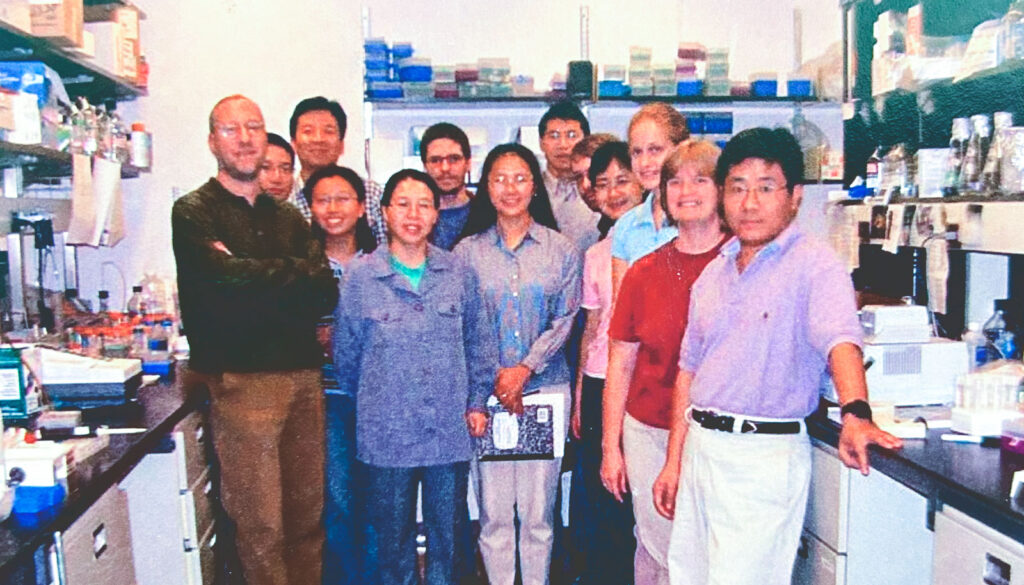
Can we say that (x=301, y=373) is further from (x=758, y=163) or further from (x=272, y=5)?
(x=272, y=5)

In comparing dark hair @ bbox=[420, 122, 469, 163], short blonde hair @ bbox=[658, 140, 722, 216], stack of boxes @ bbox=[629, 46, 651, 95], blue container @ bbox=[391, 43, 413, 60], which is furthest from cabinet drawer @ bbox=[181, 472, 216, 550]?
stack of boxes @ bbox=[629, 46, 651, 95]

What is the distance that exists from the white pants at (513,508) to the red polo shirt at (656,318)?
1.78 ft

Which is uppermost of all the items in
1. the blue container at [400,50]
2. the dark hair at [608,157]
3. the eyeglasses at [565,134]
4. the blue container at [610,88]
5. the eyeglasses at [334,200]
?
the blue container at [400,50]

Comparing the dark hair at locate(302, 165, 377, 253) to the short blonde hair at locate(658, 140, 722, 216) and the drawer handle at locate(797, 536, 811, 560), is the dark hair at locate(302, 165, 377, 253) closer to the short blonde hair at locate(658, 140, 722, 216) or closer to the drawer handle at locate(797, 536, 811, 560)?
the short blonde hair at locate(658, 140, 722, 216)

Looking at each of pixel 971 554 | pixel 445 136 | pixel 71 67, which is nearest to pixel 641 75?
pixel 445 136

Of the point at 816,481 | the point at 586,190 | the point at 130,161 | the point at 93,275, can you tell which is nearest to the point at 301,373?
the point at 586,190

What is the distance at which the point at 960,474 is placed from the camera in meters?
1.63

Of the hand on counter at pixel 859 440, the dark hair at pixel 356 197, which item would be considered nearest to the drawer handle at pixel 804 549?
the hand on counter at pixel 859 440

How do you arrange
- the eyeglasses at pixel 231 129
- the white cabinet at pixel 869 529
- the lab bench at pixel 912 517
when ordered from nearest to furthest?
the lab bench at pixel 912 517
the white cabinet at pixel 869 529
the eyeglasses at pixel 231 129

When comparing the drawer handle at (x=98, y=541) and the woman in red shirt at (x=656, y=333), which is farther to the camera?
the woman in red shirt at (x=656, y=333)

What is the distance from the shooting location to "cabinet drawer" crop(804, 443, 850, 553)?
1.92 metres

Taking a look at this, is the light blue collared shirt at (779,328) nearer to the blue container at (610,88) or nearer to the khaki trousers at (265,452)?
the khaki trousers at (265,452)

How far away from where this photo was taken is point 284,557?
266cm

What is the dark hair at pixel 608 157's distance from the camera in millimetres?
2783
